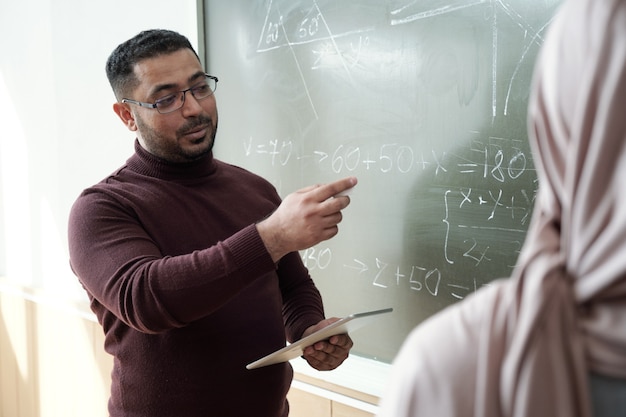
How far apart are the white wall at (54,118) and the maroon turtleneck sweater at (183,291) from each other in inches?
44.1

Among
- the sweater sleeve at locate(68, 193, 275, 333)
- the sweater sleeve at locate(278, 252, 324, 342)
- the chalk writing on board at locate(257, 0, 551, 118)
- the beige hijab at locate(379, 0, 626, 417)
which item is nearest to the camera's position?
the beige hijab at locate(379, 0, 626, 417)

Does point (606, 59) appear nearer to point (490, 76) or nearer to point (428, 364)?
point (428, 364)

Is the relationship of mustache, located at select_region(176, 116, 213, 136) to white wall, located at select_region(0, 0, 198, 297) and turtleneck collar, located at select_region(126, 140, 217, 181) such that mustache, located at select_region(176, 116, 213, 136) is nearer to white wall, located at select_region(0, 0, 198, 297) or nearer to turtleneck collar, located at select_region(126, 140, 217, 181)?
turtleneck collar, located at select_region(126, 140, 217, 181)

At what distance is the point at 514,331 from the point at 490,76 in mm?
1234

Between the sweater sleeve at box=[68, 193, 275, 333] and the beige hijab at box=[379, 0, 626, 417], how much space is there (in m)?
0.83

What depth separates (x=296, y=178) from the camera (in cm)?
226

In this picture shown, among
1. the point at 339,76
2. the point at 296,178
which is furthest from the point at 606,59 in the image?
the point at 296,178

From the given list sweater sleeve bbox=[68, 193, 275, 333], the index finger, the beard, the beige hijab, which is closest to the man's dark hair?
the beard

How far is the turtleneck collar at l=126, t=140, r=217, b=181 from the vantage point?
1720mm

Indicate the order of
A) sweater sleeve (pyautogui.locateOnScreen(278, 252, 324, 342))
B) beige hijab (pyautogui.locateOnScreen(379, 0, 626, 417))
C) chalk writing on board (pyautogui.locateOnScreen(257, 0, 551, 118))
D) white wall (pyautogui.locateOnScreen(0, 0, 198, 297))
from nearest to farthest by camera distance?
beige hijab (pyautogui.locateOnScreen(379, 0, 626, 417))
chalk writing on board (pyautogui.locateOnScreen(257, 0, 551, 118))
sweater sleeve (pyautogui.locateOnScreen(278, 252, 324, 342))
white wall (pyautogui.locateOnScreen(0, 0, 198, 297))

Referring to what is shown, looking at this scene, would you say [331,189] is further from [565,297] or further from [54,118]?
[54,118]

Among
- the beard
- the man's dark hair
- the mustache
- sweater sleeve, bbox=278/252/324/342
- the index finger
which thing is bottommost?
sweater sleeve, bbox=278/252/324/342

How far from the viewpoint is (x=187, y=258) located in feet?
4.67

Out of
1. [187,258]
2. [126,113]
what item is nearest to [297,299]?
[187,258]
